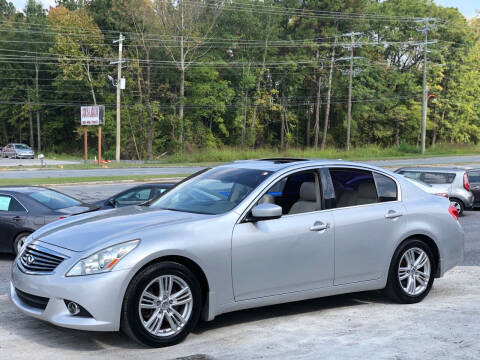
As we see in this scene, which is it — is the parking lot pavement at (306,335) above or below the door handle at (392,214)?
below

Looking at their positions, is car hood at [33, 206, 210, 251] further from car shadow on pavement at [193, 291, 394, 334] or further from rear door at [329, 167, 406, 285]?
rear door at [329, 167, 406, 285]

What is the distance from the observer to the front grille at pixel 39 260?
17.1 feet

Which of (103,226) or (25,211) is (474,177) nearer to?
(25,211)

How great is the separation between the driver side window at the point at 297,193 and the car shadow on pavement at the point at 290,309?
111 cm

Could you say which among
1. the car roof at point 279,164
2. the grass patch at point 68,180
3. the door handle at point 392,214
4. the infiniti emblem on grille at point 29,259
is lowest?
the grass patch at point 68,180

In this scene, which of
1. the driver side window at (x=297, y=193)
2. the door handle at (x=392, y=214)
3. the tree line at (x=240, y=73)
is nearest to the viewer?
the driver side window at (x=297, y=193)

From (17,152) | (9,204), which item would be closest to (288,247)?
(9,204)

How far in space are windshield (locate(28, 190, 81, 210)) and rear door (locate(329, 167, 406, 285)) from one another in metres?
6.18

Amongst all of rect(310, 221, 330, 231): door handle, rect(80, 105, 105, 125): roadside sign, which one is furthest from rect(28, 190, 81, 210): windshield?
rect(80, 105, 105, 125): roadside sign

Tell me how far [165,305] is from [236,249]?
826 millimetres

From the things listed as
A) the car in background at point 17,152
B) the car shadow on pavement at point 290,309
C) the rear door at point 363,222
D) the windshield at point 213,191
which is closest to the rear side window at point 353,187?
the rear door at point 363,222

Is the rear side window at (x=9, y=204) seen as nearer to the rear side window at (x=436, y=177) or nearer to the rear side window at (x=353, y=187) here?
the rear side window at (x=353, y=187)

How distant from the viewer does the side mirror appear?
5676 millimetres

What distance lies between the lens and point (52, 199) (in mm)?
11172
